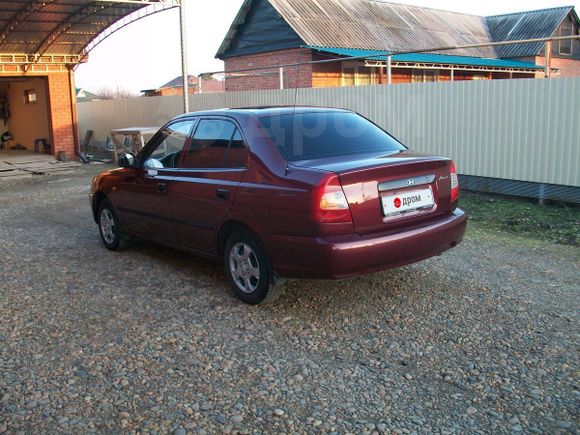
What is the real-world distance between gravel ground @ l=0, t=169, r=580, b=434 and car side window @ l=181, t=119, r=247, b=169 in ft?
3.66

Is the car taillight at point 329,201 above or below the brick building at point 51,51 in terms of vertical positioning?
below

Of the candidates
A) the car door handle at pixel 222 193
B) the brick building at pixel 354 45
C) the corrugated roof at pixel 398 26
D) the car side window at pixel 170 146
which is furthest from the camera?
the corrugated roof at pixel 398 26

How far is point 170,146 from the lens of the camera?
579 centimetres

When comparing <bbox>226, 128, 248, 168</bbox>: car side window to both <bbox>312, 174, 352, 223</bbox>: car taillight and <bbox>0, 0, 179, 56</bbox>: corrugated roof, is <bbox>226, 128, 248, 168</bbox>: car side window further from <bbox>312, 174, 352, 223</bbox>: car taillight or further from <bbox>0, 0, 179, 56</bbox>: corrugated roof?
<bbox>0, 0, 179, 56</bbox>: corrugated roof

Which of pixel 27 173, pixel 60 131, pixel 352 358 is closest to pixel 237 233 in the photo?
pixel 352 358

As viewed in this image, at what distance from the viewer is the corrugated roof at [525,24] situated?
3097 cm

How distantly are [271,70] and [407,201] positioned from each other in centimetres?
1872

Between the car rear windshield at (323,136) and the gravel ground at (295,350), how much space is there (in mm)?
1208

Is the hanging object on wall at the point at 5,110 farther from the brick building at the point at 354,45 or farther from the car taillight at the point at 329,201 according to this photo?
the car taillight at the point at 329,201

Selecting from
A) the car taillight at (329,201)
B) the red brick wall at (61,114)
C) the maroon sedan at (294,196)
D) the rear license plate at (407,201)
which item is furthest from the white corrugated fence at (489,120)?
the red brick wall at (61,114)

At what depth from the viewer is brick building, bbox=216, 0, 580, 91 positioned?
21625 millimetres

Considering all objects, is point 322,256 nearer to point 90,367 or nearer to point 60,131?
point 90,367

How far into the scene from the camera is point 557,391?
3.37 metres

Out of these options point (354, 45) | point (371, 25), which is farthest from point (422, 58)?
point (371, 25)
